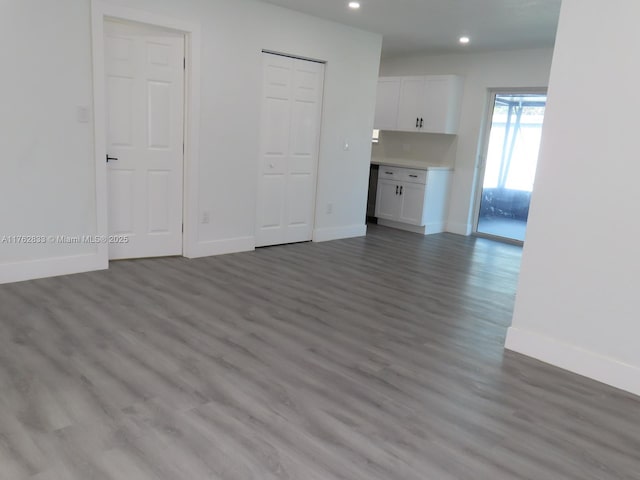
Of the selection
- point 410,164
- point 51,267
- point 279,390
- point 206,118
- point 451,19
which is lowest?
point 279,390

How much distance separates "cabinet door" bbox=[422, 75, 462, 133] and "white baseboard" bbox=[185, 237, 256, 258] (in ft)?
10.9

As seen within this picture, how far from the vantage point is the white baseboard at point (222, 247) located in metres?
5.13

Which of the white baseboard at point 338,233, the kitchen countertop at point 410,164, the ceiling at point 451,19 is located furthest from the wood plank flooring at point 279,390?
the kitchen countertop at point 410,164

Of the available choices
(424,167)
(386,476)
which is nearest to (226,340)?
(386,476)

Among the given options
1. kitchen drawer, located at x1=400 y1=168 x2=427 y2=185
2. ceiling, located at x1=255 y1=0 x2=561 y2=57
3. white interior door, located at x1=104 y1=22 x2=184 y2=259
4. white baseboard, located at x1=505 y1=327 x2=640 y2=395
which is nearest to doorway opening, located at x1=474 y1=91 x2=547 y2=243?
ceiling, located at x1=255 y1=0 x2=561 y2=57

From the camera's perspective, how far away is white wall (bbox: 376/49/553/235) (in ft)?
22.0

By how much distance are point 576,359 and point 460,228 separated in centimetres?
455

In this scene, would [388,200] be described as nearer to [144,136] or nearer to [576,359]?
[144,136]

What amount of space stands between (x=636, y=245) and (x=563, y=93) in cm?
97

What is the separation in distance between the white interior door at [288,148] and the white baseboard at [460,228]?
8.13 feet

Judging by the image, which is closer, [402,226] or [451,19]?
[451,19]

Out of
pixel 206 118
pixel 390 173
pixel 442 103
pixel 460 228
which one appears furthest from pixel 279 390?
pixel 442 103

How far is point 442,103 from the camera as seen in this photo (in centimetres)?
725

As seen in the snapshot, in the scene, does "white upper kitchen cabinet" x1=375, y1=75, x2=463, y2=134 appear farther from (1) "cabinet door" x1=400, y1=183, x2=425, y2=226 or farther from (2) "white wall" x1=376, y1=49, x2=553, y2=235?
(1) "cabinet door" x1=400, y1=183, x2=425, y2=226
